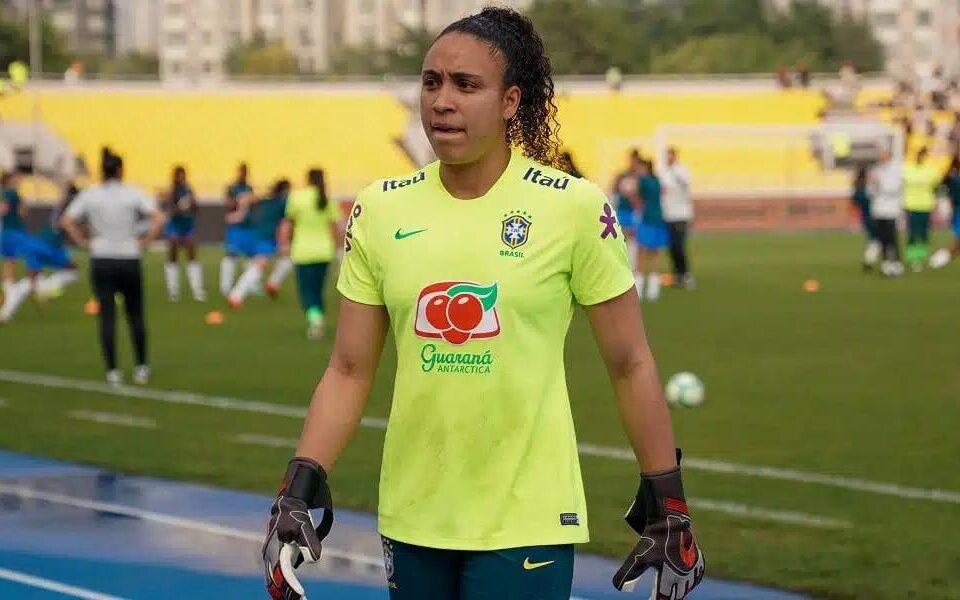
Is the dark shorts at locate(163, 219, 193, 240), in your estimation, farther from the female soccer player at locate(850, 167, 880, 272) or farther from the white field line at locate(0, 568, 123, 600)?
the white field line at locate(0, 568, 123, 600)

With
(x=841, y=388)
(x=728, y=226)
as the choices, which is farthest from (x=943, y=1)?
(x=841, y=388)

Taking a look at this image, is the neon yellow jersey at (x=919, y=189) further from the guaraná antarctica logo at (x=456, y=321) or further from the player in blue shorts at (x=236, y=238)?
the guaraná antarctica logo at (x=456, y=321)

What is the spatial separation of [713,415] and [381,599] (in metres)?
6.40

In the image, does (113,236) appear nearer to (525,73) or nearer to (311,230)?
(311,230)

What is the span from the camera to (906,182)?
32.0 m

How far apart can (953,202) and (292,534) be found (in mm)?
30327

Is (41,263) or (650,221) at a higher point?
(650,221)

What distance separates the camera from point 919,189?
31641mm

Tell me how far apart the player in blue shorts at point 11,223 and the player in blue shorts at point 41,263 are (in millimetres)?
107

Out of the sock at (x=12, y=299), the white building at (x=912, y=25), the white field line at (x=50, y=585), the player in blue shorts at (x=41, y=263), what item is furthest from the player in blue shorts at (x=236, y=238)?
the white building at (x=912, y=25)

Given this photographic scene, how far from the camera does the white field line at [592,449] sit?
34.7ft

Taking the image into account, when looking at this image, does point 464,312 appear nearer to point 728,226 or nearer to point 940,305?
point 940,305

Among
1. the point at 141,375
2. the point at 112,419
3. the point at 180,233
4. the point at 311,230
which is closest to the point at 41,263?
the point at 180,233

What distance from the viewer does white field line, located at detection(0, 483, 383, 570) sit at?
906cm
